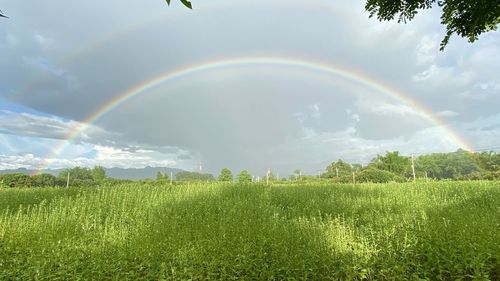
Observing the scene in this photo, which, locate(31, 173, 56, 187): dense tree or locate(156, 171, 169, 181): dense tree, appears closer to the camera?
locate(31, 173, 56, 187): dense tree

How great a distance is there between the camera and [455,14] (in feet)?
30.1

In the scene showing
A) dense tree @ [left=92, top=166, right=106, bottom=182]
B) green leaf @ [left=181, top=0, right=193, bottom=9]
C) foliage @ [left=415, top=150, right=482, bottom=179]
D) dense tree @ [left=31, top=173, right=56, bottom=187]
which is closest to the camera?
green leaf @ [left=181, top=0, right=193, bottom=9]

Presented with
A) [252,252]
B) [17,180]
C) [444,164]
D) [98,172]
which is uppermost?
[444,164]

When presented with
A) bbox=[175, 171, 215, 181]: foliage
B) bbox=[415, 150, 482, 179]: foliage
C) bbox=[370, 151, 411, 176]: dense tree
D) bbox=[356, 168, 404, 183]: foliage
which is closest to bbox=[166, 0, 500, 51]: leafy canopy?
bbox=[175, 171, 215, 181]: foliage

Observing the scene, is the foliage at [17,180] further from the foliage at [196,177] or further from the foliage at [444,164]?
the foliage at [444,164]

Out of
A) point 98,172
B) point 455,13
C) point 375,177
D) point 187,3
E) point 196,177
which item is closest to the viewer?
point 187,3

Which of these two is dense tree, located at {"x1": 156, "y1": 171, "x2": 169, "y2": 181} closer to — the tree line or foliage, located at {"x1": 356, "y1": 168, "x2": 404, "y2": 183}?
the tree line

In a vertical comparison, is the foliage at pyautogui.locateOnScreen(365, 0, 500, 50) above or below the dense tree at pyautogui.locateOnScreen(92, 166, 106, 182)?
above

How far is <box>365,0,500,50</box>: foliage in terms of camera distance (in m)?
7.95

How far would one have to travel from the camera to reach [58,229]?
21.6 feet

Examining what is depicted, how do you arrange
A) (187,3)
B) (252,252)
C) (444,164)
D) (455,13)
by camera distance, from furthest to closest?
(444,164) → (455,13) → (252,252) → (187,3)

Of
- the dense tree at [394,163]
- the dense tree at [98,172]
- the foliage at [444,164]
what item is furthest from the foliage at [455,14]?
the dense tree at [98,172]

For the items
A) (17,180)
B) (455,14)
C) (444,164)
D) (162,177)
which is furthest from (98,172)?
(455,14)

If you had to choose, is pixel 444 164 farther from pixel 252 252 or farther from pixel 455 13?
pixel 252 252
